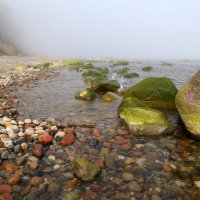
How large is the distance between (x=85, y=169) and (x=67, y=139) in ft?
6.58

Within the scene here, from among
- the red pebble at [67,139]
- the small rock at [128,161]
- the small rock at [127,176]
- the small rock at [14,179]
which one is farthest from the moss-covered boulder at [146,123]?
the small rock at [14,179]

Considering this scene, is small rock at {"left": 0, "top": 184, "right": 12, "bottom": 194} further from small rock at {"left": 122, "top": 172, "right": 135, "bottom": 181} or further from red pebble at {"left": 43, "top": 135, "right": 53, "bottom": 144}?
small rock at {"left": 122, "top": 172, "right": 135, "bottom": 181}

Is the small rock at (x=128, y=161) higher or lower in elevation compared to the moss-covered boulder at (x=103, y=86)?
lower

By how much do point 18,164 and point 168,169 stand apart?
146 inches

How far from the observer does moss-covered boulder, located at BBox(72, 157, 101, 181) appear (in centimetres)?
587

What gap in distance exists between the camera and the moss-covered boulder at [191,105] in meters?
8.11

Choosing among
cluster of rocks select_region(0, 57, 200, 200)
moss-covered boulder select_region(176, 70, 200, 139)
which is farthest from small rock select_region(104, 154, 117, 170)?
moss-covered boulder select_region(176, 70, 200, 139)

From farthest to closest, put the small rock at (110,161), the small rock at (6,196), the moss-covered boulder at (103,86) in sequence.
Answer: the moss-covered boulder at (103,86) < the small rock at (110,161) < the small rock at (6,196)

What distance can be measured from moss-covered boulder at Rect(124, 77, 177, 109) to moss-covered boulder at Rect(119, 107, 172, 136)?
2988 mm

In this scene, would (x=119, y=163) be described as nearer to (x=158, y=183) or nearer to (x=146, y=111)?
(x=158, y=183)

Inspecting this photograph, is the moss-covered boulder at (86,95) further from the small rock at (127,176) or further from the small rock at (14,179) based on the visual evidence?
the small rock at (14,179)

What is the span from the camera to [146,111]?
9047 mm

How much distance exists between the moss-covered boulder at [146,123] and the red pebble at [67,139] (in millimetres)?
2031

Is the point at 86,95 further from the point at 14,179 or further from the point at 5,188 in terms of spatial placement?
the point at 5,188
